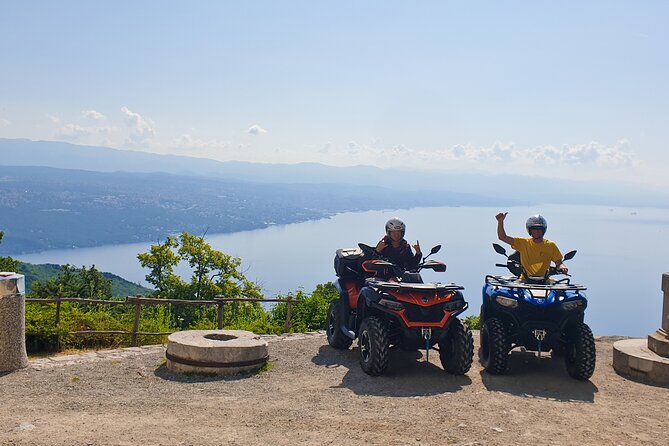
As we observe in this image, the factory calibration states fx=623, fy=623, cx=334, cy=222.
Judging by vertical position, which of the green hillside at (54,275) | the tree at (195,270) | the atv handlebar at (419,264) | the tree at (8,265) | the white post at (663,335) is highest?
the atv handlebar at (419,264)

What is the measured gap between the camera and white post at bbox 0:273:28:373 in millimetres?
8133

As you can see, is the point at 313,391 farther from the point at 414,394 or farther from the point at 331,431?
the point at 331,431

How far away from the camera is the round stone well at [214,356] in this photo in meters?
8.07

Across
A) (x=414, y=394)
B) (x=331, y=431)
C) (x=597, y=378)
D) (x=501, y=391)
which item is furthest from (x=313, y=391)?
(x=597, y=378)

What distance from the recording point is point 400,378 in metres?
7.86

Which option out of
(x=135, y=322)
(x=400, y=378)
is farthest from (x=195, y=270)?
(x=400, y=378)

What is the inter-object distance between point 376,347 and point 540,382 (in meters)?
2.13

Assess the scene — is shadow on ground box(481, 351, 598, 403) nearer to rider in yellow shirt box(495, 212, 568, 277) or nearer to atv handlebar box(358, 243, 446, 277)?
rider in yellow shirt box(495, 212, 568, 277)

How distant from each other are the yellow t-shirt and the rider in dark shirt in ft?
4.93

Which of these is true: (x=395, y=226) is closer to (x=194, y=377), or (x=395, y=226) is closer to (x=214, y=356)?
(x=214, y=356)

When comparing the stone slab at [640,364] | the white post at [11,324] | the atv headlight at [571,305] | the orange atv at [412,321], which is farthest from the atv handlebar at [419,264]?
the white post at [11,324]

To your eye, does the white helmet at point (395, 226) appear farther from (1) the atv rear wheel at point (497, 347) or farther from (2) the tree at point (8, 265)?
(2) the tree at point (8, 265)

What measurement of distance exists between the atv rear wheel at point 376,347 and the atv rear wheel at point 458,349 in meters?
0.85

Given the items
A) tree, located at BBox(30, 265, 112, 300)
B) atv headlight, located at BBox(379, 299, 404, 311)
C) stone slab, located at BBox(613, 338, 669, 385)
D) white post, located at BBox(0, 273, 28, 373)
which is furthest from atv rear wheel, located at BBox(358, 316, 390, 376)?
tree, located at BBox(30, 265, 112, 300)
